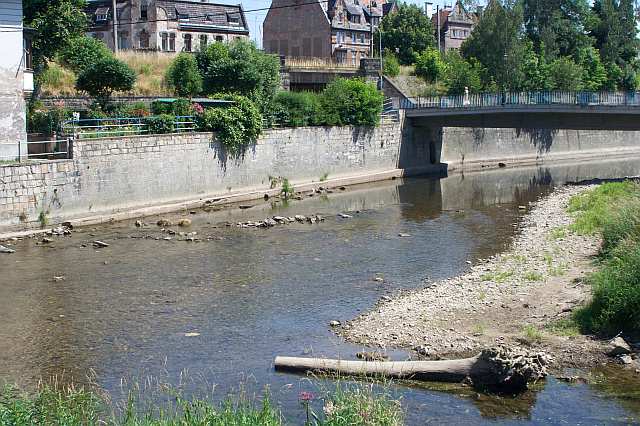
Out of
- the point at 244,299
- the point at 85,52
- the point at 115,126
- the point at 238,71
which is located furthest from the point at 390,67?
the point at 244,299

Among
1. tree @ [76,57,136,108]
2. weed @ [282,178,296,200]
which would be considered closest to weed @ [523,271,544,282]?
weed @ [282,178,296,200]

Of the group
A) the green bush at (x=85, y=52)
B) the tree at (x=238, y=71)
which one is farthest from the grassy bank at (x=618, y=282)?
the green bush at (x=85, y=52)

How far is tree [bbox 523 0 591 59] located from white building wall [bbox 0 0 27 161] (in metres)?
50.5

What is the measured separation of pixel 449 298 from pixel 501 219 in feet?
49.2

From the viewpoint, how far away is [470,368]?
14625 mm

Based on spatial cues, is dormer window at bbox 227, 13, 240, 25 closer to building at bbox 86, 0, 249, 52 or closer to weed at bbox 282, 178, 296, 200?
building at bbox 86, 0, 249, 52

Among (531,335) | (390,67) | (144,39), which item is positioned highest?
(144,39)

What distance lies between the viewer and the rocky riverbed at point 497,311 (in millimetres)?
16453

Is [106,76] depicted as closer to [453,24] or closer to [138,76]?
[138,76]

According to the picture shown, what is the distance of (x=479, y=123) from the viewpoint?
5122cm

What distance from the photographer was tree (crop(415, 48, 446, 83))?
216 feet

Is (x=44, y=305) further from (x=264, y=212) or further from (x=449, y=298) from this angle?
(x=264, y=212)

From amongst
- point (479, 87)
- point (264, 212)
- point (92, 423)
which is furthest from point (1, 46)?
point (479, 87)

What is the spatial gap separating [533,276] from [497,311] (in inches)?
124
